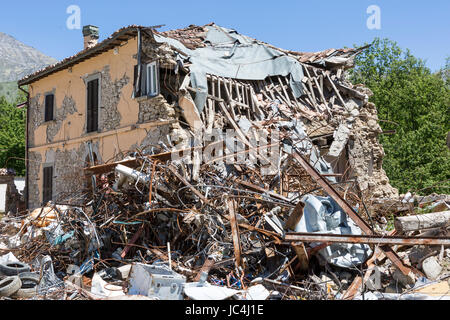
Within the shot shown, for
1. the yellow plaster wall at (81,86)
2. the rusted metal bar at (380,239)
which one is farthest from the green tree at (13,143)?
the rusted metal bar at (380,239)

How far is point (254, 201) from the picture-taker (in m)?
6.89

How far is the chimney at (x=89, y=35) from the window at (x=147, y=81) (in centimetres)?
573

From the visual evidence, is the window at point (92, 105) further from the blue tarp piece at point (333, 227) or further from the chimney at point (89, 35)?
the blue tarp piece at point (333, 227)

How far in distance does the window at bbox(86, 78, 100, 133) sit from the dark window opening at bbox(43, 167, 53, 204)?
301 cm

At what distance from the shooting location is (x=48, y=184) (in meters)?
16.5

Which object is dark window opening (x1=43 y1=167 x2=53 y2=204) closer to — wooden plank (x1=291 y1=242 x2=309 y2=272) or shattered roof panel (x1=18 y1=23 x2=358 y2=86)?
shattered roof panel (x1=18 y1=23 x2=358 y2=86)

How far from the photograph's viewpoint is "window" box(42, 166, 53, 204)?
16.3 m

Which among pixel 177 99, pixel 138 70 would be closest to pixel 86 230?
pixel 177 99

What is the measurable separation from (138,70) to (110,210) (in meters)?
6.28

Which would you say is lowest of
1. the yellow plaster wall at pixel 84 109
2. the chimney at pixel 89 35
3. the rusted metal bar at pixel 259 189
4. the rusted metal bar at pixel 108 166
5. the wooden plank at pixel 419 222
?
the wooden plank at pixel 419 222

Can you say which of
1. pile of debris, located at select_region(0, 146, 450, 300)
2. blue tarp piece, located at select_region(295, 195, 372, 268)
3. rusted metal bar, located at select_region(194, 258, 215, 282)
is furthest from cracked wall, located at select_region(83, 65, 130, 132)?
blue tarp piece, located at select_region(295, 195, 372, 268)

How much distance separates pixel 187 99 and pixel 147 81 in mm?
1639

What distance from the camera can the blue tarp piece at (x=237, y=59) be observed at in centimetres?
1202
